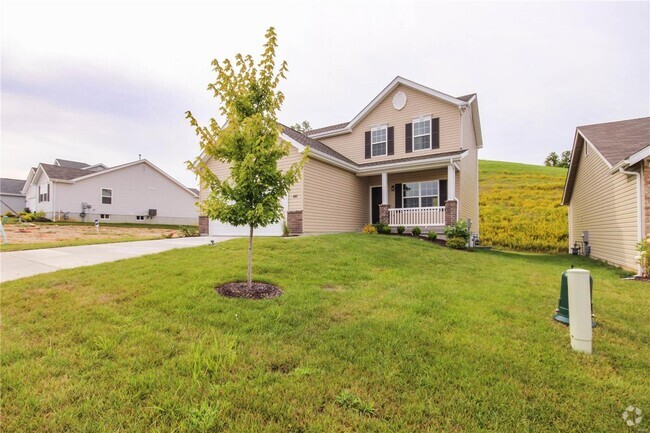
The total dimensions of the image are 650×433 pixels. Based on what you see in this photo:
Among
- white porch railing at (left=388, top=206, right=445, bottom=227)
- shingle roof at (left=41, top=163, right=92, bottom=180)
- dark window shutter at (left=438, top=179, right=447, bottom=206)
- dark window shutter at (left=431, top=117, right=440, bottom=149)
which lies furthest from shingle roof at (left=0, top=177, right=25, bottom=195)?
dark window shutter at (left=438, top=179, right=447, bottom=206)

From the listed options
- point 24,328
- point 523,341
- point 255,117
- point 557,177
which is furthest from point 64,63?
point 557,177

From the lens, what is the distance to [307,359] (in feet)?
9.42

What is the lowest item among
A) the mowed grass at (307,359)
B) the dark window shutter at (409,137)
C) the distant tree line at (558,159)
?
the mowed grass at (307,359)

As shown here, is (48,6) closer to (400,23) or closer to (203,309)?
(203,309)

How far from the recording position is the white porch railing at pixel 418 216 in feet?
42.9

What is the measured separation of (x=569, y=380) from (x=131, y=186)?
3116 centimetres

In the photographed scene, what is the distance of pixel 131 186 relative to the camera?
26594 millimetres

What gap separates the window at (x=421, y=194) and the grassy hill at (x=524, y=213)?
6478 millimetres

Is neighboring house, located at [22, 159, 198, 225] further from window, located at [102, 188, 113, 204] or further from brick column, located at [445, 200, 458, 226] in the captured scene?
brick column, located at [445, 200, 458, 226]

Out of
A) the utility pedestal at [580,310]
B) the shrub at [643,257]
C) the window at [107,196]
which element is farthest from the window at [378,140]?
the window at [107,196]

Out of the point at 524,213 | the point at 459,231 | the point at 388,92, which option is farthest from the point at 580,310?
the point at 524,213

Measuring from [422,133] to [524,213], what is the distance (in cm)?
1105

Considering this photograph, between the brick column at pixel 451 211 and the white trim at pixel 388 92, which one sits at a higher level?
the white trim at pixel 388 92

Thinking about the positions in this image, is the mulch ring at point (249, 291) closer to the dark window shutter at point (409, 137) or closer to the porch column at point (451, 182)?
the porch column at point (451, 182)
